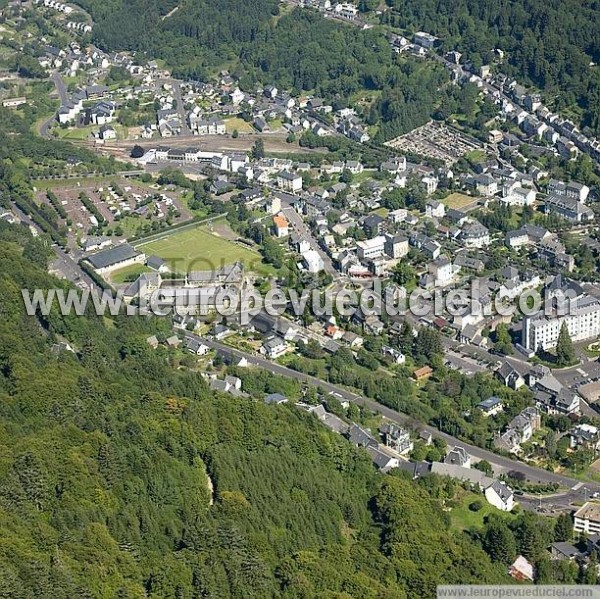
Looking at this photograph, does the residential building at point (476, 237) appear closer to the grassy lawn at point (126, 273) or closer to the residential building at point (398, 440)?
the grassy lawn at point (126, 273)

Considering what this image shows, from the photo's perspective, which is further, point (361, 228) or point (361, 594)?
point (361, 228)

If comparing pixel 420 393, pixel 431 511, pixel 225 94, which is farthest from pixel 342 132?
pixel 431 511

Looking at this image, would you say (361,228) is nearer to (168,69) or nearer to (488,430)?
(488,430)

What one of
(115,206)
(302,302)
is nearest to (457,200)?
(302,302)

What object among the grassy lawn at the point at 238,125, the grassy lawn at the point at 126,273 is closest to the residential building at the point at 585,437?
the grassy lawn at the point at 126,273

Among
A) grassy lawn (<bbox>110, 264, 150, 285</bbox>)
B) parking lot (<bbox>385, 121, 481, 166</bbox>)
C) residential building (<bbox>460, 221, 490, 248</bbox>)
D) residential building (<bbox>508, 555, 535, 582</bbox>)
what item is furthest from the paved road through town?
parking lot (<bbox>385, 121, 481, 166</bbox>)

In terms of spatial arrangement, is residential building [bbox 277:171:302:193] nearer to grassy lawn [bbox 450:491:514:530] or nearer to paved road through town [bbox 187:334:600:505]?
paved road through town [bbox 187:334:600:505]
